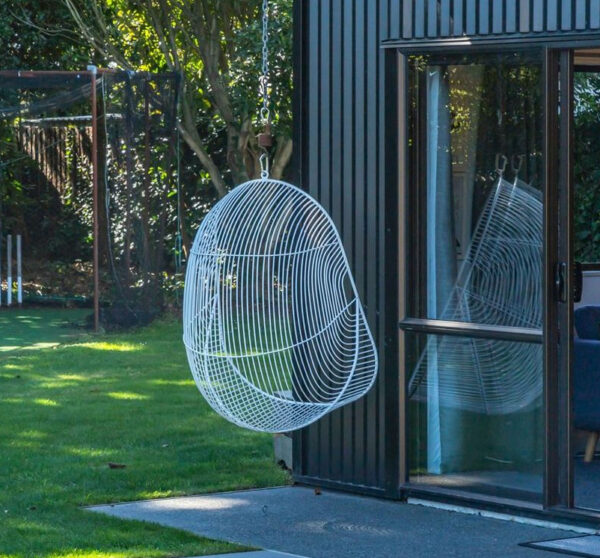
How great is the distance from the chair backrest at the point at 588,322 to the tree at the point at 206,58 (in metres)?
7.20

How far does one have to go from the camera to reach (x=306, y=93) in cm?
691

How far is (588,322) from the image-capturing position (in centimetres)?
720

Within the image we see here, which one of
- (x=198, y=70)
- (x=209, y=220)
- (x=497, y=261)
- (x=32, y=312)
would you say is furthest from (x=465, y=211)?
(x=198, y=70)

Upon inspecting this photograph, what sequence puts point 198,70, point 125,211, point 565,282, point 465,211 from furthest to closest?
point 198,70
point 125,211
point 465,211
point 565,282

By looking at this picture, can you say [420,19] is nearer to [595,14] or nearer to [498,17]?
[498,17]

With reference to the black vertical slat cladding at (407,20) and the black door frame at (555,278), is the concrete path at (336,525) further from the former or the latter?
the black vertical slat cladding at (407,20)

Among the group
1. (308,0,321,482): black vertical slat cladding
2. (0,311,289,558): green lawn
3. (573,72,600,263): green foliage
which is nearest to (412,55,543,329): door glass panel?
(308,0,321,482): black vertical slat cladding

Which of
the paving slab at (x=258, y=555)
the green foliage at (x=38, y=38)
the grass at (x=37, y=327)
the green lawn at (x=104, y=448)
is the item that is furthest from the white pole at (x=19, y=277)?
the paving slab at (x=258, y=555)

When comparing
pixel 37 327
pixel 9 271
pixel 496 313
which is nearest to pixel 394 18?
pixel 496 313

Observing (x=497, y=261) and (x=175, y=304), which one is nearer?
(x=497, y=261)

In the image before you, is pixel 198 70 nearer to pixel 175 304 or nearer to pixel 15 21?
pixel 15 21

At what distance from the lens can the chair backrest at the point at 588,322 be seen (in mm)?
7195

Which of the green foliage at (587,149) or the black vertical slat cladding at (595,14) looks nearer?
the black vertical slat cladding at (595,14)

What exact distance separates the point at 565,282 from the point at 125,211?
7.73 m
